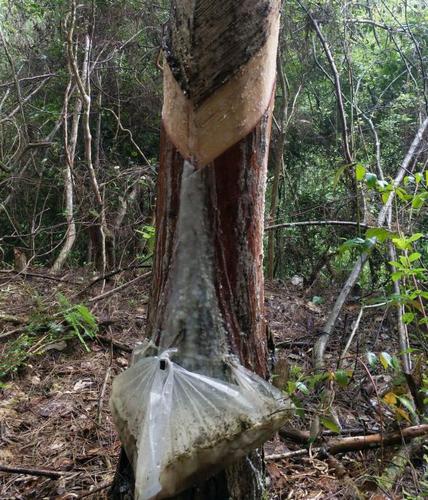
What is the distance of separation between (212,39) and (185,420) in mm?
894

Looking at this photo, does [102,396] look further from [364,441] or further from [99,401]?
[364,441]

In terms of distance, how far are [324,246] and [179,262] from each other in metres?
4.46

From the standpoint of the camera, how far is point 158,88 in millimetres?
6340

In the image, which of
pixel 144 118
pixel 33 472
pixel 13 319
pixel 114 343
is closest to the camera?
pixel 33 472

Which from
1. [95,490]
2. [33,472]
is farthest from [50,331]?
[95,490]

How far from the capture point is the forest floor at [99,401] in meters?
1.73

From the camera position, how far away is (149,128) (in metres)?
6.69

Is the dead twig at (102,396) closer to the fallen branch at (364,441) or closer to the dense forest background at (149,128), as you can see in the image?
the fallen branch at (364,441)

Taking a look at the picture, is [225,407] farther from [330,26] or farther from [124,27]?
[124,27]

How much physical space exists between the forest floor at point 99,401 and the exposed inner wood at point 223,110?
34.0 inches

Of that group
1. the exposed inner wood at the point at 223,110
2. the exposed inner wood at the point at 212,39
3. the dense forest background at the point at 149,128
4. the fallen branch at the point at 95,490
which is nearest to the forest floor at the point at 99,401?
the fallen branch at the point at 95,490

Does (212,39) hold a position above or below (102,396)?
above

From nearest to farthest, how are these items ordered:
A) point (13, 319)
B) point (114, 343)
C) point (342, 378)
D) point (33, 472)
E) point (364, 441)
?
point (342, 378), point (33, 472), point (364, 441), point (114, 343), point (13, 319)

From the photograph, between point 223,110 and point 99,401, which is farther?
point 99,401
